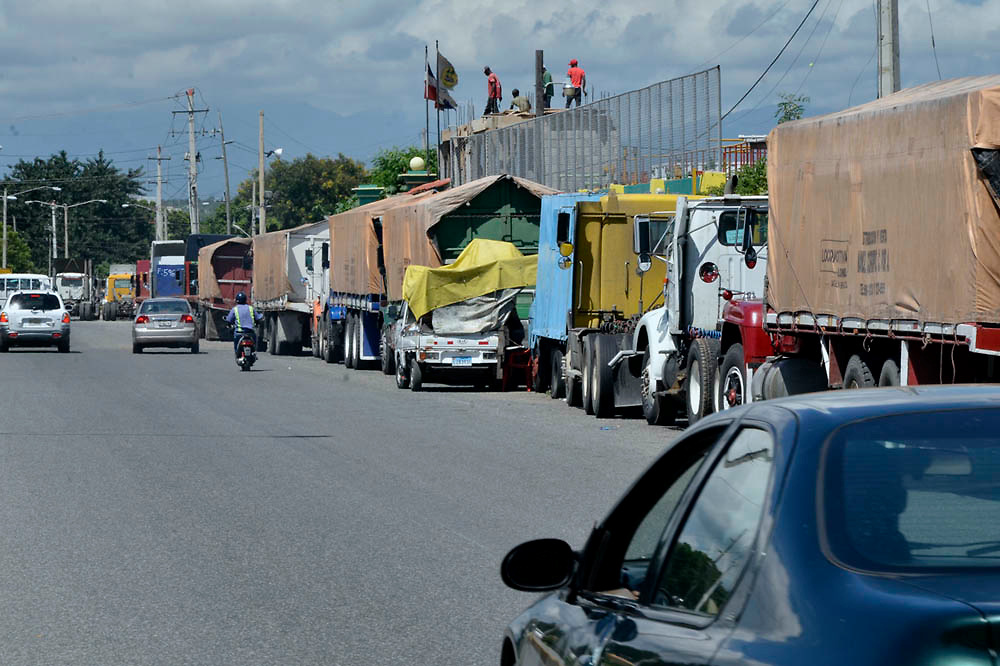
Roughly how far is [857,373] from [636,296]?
859cm

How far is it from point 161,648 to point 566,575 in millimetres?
3682

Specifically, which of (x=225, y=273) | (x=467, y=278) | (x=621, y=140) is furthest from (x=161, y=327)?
(x=467, y=278)

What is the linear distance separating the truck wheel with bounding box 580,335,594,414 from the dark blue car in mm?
18359

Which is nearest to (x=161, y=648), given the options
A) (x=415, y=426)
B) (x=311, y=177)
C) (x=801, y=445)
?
(x=801, y=445)

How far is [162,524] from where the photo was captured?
1104cm

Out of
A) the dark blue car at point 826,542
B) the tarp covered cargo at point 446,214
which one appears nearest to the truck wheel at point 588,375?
the tarp covered cargo at point 446,214

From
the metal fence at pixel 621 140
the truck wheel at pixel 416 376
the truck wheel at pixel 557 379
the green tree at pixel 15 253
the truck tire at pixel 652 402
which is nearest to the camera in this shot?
the truck tire at pixel 652 402

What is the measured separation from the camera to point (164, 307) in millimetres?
44406

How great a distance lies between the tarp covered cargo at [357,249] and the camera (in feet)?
116

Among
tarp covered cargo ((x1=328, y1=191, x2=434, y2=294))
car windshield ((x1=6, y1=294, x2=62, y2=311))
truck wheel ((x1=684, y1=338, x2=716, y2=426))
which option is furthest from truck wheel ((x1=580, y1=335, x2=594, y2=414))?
car windshield ((x1=6, y1=294, x2=62, y2=311))

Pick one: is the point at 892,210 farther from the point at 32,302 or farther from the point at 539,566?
the point at 32,302

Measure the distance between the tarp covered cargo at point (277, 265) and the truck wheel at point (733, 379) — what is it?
28.7 metres

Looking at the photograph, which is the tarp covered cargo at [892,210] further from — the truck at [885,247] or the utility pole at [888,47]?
the utility pole at [888,47]

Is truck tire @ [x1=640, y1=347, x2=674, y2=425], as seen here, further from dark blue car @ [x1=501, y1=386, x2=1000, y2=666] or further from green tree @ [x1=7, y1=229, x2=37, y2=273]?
green tree @ [x1=7, y1=229, x2=37, y2=273]
